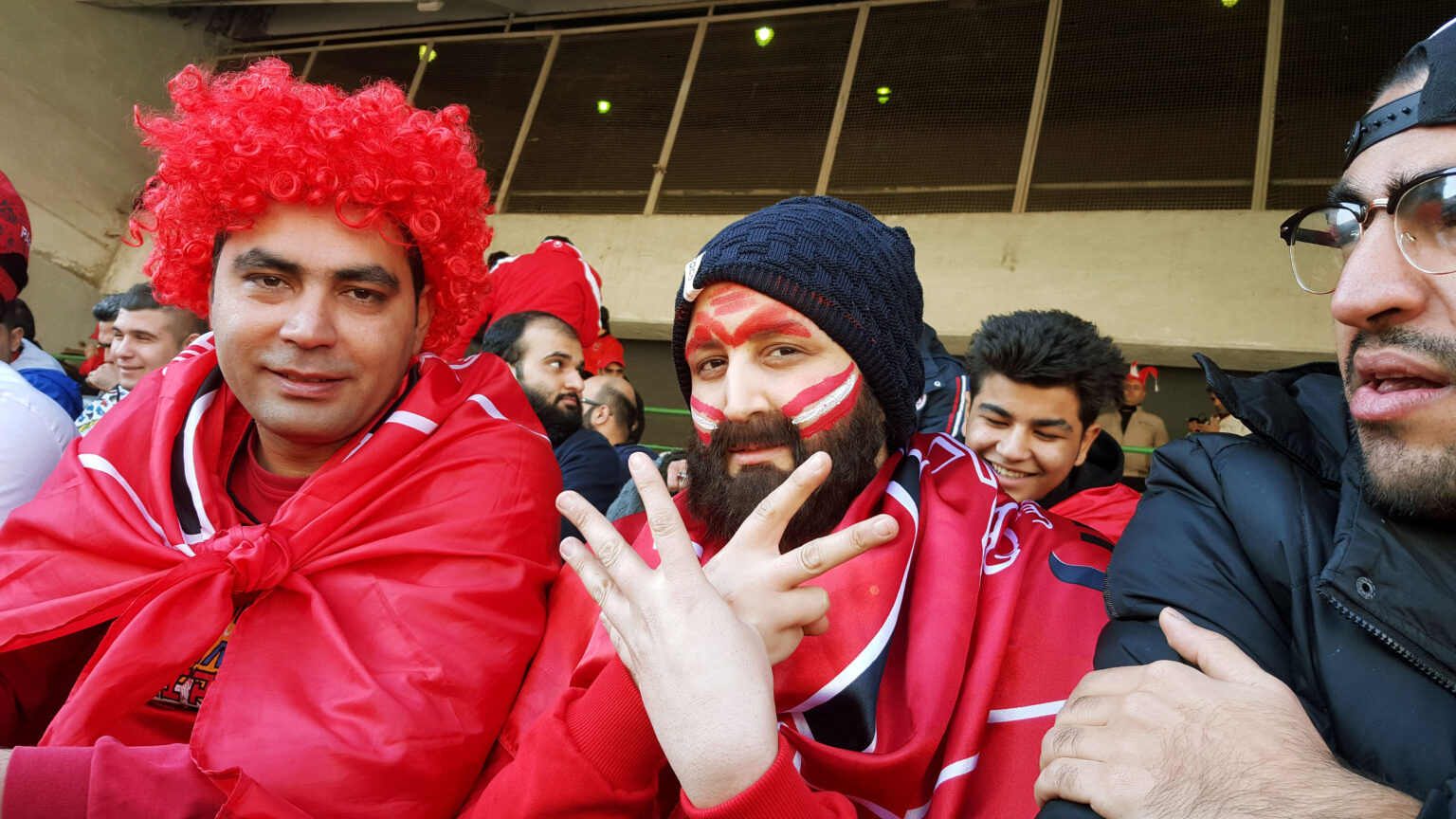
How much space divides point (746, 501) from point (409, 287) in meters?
0.97

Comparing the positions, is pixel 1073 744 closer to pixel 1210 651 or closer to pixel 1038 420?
pixel 1210 651

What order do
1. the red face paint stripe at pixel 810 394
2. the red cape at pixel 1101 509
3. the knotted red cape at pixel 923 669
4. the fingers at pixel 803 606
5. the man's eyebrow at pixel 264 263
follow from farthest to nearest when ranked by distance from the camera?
the red cape at pixel 1101 509, the man's eyebrow at pixel 264 263, the red face paint stripe at pixel 810 394, the knotted red cape at pixel 923 669, the fingers at pixel 803 606

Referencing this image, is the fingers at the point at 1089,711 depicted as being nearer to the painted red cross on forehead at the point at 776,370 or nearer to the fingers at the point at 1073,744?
the fingers at the point at 1073,744

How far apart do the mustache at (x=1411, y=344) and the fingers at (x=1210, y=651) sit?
1.46 ft

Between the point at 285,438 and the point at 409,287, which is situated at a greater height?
the point at 409,287

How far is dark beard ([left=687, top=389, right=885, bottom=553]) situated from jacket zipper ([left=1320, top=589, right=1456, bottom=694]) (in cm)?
86

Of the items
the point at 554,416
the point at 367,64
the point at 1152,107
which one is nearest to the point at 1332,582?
the point at 554,416

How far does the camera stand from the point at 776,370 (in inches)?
76.0

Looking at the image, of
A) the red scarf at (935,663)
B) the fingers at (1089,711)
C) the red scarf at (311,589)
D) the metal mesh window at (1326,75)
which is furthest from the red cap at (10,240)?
the metal mesh window at (1326,75)

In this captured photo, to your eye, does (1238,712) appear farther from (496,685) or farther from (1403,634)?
(496,685)

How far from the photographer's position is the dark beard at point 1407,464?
124cm

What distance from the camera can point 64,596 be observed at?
1.87 meters

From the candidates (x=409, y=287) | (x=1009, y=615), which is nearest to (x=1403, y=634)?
(x=1009, y=615)

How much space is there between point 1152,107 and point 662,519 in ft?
27.6
